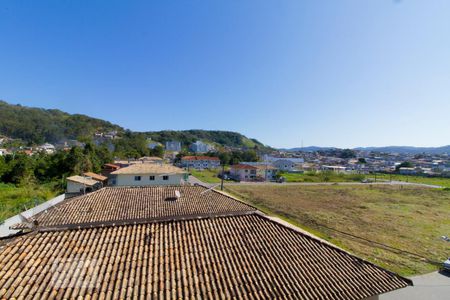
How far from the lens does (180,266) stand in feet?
19.1

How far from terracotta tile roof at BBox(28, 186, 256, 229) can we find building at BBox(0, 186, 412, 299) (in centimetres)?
278

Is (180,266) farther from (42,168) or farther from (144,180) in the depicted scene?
(42,168)

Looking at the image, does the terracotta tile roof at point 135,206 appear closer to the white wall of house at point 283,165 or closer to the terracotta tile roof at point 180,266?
the terracotta tile roof at point 180,266

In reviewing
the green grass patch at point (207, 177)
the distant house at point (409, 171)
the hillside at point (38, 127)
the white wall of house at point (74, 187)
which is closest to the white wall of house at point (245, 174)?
the green grass patch at point (207, 177)

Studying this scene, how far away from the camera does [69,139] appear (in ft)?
408

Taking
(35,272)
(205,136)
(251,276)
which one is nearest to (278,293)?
(251,276)

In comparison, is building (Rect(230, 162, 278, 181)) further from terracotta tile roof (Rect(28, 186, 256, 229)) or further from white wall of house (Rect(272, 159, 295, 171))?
terracotta tile roof (Rect(28, 186, 256, 229))

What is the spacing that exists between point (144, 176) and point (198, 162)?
53029 mm

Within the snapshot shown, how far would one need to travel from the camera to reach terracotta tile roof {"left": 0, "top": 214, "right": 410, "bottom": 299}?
505 centimetres

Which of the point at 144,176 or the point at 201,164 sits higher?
the point at 144,176

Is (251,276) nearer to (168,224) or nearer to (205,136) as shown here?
(168,224)

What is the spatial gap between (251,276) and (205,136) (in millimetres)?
192184
